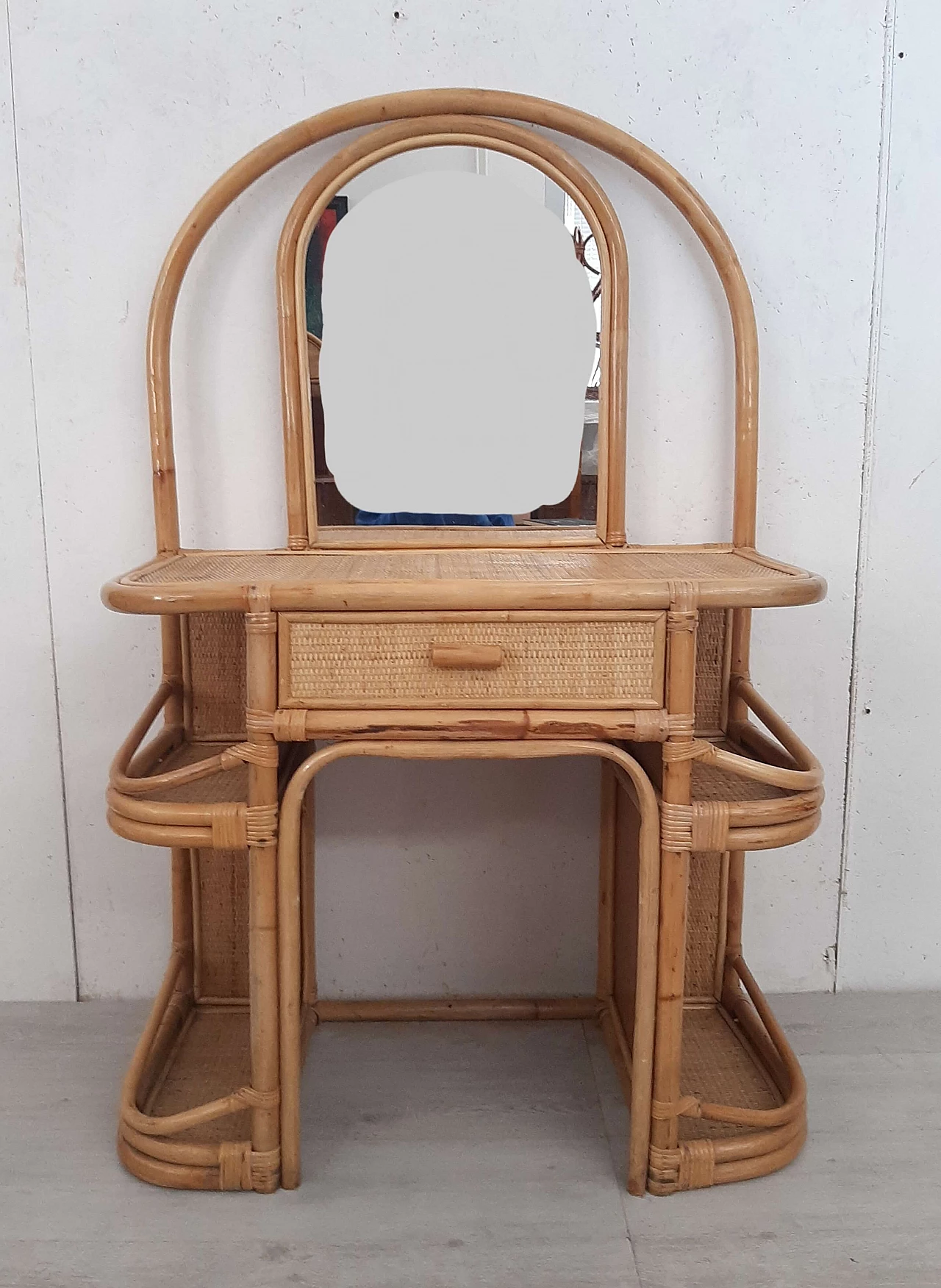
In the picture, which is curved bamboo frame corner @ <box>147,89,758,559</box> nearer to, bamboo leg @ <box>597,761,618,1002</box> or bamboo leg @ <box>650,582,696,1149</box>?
bamboo leg @ <box>650,582,696,1149</box>

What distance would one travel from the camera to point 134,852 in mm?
1904

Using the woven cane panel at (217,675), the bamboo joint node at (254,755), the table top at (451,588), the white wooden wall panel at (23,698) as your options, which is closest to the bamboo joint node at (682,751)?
the table top at (451,588)

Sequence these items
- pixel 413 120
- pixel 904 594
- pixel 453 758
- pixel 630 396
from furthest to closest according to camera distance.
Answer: pixel 904 594 → pixel 630 396 → pixel 413 120 → pixel 453 758

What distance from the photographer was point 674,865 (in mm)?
1393

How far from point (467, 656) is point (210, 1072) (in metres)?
0.88

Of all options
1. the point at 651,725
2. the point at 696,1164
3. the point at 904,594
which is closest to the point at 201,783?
the point at 651,725

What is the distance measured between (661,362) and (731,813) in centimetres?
80

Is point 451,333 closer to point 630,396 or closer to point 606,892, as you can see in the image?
point 630,396

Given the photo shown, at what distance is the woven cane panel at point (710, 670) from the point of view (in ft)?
5.78

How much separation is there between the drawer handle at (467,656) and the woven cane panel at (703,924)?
2.30 ft

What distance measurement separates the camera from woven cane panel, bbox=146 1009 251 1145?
5.06ft

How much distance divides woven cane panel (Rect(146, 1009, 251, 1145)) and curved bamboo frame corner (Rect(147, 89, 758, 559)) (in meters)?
0.85

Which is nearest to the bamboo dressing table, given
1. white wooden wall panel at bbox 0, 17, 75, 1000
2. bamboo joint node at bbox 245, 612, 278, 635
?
bamboo joint node at bbox 245, 612, 278, 635

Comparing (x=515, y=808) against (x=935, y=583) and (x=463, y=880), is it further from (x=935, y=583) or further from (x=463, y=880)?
(x=935, y=583)
